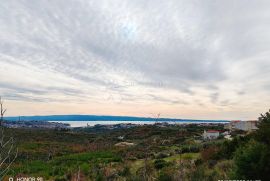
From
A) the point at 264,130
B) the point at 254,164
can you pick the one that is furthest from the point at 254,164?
the point at 264,130

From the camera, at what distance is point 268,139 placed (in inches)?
446

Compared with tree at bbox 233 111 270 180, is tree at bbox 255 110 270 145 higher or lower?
higher

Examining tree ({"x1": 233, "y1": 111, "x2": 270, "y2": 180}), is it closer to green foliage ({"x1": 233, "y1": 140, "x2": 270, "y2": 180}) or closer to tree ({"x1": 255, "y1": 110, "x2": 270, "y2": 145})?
green foliage ({"x1": 233, "y1": 140, "x2": 270, "y2": 180})

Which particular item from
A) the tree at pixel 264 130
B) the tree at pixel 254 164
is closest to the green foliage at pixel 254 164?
the tree at pixel 254 164

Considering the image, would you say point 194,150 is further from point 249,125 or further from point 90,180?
point 249,125

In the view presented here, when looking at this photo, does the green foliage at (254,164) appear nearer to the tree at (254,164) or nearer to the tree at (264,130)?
the tree at (254,164)

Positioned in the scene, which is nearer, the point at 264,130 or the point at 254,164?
the point at 254,164

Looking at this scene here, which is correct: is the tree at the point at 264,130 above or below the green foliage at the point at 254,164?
above

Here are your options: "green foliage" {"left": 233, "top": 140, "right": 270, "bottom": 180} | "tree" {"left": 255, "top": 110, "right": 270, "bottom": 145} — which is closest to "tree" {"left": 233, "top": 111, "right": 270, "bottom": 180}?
"green foliage" {"left": 233, "top": 140, "right": 270, "bottom": 180}

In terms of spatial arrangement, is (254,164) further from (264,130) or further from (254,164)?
(264,130)

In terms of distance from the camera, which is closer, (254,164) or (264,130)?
(254,164)

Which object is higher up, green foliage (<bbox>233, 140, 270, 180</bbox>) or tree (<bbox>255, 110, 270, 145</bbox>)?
tree (<bbox>255, 110, 270, 145</bbox>)

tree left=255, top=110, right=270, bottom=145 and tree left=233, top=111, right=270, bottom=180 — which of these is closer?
tree left=233, top=111, right=270, bottom=180

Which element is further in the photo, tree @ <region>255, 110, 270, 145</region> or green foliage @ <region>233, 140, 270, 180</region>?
tree @ <region>255, 110, 270, 145</region>
